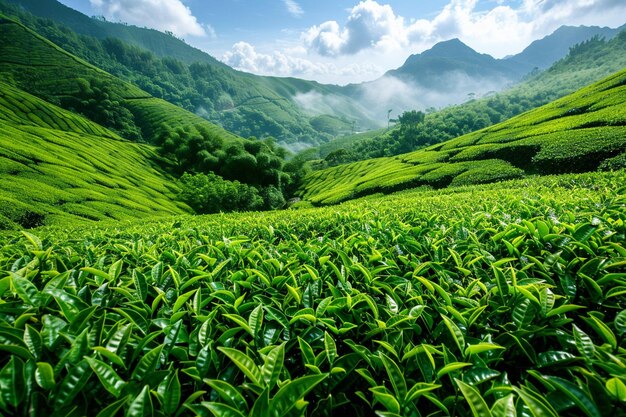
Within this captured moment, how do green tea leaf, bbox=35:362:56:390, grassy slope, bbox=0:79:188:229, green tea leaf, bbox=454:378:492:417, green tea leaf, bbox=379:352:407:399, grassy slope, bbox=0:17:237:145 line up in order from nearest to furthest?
green tea leaf, bbox=454:378:492:417 < green tea leaf, bbox=35:362:56:390 < green tea leaf, bbox=379:352:407:399 < grassy slope, bbox=0:79:188:229 < grassy slope, bbox=0:17:237:145

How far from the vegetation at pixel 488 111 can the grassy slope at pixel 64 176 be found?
52.1 meters

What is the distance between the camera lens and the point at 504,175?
68.9 ft

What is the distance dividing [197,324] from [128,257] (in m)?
2.00

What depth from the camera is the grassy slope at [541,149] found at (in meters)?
18.9

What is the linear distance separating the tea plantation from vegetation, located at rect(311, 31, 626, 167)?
271 feet

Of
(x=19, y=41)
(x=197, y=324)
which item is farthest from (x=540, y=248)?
(x=19, y=41)

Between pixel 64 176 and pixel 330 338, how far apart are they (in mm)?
40695

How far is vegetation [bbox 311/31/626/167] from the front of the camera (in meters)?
90.3

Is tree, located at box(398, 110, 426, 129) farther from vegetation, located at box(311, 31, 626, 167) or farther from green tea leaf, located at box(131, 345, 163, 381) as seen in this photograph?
green tea leaf, located at box(131, 345, 163, 381)

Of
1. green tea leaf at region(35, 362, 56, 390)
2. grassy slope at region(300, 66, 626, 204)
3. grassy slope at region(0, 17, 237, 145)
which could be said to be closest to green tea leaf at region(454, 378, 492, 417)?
green tea leaf at region(35, 362, 56, 390)

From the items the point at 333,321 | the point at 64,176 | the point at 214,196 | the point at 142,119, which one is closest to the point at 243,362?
the point at 333,321

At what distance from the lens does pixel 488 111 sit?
109 m

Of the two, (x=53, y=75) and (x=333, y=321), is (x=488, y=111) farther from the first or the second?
(x=53, y=75)

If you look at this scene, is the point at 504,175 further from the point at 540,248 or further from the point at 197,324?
the point at 197,324
